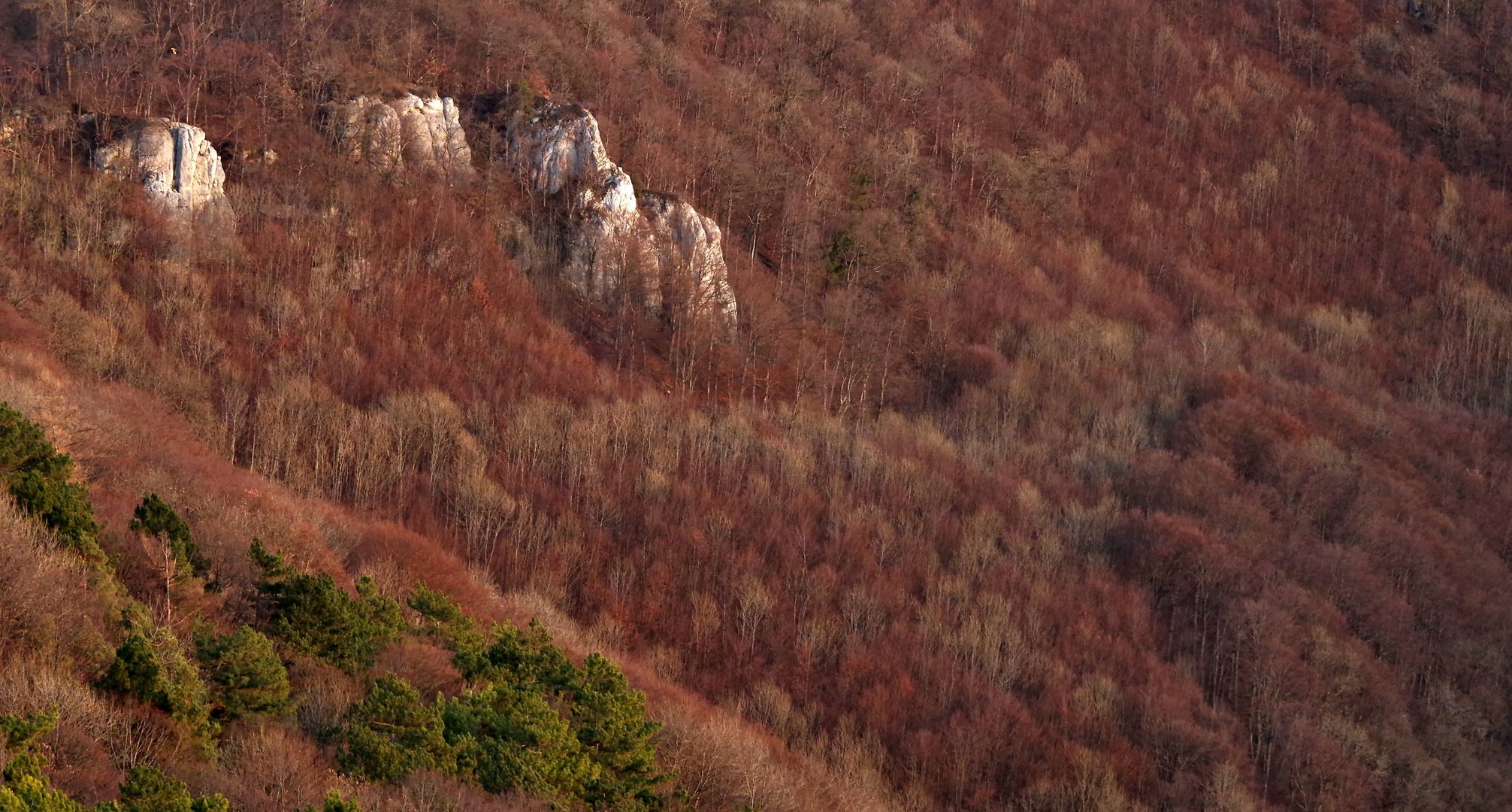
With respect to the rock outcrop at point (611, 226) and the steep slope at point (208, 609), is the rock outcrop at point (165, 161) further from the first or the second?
the rock outcrop at point (611, 226)

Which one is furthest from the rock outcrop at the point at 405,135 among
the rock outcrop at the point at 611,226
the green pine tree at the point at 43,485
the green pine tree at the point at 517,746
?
the green pine tree at the point at 517,746

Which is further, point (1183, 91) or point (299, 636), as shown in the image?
point (1183, 91)

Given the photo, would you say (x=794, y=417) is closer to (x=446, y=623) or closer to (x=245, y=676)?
(x=446, y=623)

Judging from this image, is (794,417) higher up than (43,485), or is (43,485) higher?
(43,485)

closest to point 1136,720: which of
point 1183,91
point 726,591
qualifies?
point 726,591

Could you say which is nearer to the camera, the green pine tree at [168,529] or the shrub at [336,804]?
the shrub at [336,804]

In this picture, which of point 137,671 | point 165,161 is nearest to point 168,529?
point 137,671

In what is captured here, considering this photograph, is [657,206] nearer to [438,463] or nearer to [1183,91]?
[438,463]
